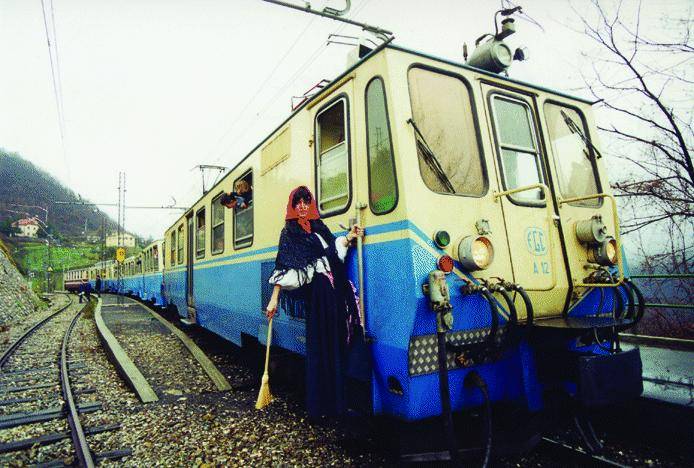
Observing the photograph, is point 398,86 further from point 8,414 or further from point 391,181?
point 8,414

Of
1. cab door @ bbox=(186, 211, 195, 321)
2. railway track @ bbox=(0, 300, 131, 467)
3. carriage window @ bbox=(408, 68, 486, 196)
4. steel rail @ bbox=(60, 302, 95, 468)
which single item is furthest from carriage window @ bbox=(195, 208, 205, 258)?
carriage window @ bbox=(408, 68, 486, 196)

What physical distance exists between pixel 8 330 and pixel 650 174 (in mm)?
16325

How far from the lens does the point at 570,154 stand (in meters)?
3.77

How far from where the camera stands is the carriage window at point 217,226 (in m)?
6.70

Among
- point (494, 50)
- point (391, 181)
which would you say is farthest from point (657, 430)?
point (494, 50)

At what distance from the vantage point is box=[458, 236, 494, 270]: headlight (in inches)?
Answer: 105

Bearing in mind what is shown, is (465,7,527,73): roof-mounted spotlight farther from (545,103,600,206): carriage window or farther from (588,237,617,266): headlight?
(588,237,617,266): headlight

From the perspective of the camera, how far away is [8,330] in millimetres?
12141

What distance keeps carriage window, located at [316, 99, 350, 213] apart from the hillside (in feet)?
224

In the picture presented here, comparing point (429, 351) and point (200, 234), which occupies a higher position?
point (200, 234)

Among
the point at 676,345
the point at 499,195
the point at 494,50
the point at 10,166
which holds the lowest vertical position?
the point at 676,345

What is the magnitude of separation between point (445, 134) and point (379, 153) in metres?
0.55

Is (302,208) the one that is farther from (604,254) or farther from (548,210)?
(604,254)

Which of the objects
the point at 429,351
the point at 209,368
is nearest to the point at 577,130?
the point at 429,351
